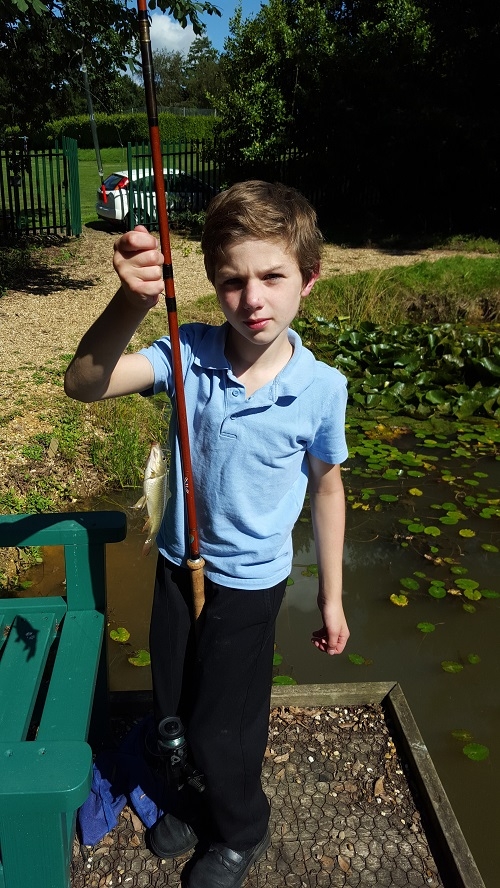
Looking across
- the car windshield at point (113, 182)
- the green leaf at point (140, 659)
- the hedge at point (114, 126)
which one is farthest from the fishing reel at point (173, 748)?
the hedge at point (114, 126)

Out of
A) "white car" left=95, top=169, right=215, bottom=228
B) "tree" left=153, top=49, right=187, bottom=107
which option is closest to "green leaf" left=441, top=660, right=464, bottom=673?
"white car" left=95, top=169, right=215, bottom=228

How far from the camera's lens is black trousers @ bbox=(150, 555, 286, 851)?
6.40 feet

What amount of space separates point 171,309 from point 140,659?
7.69ft

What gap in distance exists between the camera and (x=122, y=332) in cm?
164

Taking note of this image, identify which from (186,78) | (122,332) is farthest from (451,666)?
(186,78)

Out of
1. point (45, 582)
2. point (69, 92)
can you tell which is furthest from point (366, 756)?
point (69, 92)

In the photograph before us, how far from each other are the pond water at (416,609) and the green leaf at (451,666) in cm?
1

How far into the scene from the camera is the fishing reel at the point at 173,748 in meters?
1.92

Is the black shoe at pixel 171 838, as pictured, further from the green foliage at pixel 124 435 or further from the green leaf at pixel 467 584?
the green foliage at pixel 124 435

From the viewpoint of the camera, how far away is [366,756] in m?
2.67

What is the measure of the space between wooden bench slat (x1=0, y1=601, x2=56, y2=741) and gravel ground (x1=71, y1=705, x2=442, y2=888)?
56 cm

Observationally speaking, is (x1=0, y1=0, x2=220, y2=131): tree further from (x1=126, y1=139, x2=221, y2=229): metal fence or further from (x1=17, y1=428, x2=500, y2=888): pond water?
(x1=17, y1=428, x2=500, y2=888): pond water

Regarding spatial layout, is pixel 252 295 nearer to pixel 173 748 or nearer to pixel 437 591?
pixel 173 748

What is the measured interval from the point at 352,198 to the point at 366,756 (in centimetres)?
1641
